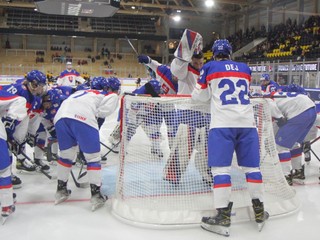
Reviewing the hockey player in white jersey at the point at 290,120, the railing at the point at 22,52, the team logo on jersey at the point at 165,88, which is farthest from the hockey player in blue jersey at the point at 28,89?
the railing at the point at 22,52

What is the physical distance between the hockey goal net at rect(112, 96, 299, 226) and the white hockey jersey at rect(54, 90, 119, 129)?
14cm

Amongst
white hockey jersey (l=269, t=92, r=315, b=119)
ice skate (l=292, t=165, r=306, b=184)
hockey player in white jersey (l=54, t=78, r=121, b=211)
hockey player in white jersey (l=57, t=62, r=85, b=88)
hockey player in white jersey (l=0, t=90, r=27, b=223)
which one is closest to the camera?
hockey player in white jersey (l=0, t=90, r=27, b=223)

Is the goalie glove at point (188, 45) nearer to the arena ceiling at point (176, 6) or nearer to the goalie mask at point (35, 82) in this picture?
the goalie mask at point (35, 82)

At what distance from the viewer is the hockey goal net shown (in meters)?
2.93

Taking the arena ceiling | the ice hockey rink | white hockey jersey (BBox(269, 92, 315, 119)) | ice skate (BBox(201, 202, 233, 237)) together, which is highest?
the arena ceiling

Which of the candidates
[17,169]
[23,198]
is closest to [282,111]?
[23,198]

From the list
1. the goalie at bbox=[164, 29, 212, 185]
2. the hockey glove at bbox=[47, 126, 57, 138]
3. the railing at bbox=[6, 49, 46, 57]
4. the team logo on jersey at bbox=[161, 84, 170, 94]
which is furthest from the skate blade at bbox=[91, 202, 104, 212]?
the railing at bbox=[6, 49, 46, 57]

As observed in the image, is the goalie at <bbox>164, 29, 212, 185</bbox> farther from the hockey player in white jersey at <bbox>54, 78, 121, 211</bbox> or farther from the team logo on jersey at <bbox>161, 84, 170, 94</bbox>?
the team logo on jersey at <bbox>161, 84, 170, 94</bbox>

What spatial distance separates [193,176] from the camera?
122 inches

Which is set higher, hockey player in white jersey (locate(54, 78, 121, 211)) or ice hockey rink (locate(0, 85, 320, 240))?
Answer: hockey player in white jersey (locate(54, 78, 121, 211))

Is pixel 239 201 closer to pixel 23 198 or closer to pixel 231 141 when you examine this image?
pixel 231 141

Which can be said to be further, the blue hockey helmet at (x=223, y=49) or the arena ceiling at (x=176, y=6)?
the arena ceiling at (x=176, y=6)

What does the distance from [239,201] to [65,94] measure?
7.10ft

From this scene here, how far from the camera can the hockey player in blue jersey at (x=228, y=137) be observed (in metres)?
2.54
